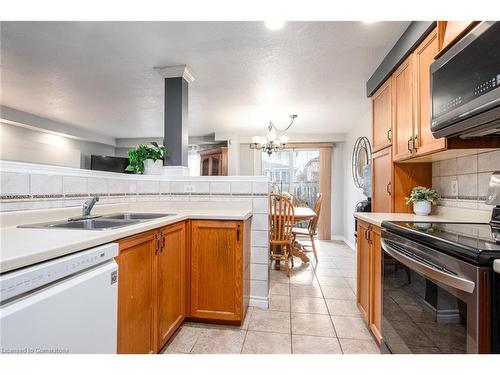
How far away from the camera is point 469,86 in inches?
46.1

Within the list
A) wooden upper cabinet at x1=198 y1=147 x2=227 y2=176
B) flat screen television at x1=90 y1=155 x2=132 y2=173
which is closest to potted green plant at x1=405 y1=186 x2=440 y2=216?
wooden upper cabinet at x1=198 y1=147 x2=227 y2=176

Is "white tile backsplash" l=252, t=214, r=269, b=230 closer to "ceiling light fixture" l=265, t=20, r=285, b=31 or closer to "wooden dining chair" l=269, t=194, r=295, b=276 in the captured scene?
"wooden dining chair" l=269, t=194, r=295, b=276

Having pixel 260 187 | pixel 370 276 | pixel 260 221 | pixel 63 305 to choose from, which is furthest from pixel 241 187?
pixel 63 305

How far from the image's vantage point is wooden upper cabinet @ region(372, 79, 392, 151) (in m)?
2.16

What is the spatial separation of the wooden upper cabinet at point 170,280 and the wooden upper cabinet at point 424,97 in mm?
1762

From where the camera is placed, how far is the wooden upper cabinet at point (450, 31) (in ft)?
3.97

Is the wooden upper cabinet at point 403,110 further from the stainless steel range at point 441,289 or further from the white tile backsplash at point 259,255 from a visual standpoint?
the white tile backsplash at point 259,255

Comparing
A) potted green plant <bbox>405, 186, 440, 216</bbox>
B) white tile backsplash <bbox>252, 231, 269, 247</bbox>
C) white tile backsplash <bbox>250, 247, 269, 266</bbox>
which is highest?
potted green plant <bbox>405, 186, 440, 216</bbox>

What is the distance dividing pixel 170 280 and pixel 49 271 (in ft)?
3.03

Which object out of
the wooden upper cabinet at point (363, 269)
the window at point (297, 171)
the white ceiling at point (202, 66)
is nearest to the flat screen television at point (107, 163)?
the white ceiling at point (202, 66)

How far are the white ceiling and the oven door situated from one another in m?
1.75
